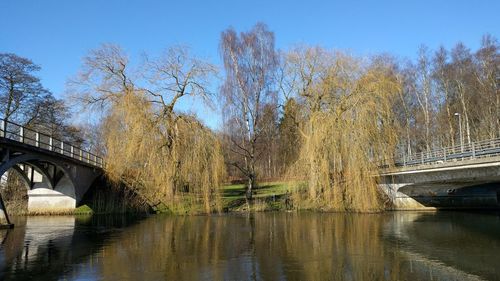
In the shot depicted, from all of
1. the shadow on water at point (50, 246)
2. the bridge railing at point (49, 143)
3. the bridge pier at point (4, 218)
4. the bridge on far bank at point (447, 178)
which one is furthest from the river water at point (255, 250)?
the bridge railing at point (49, 143)

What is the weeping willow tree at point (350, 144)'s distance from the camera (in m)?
29.0

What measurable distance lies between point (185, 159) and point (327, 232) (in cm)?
1236

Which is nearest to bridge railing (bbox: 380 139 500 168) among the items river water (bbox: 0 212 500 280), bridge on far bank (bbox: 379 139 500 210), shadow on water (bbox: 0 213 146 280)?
bridge on far bank (bbox: 379 139 500 210)

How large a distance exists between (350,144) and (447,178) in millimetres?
6812

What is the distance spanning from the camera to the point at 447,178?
2878 centimetres

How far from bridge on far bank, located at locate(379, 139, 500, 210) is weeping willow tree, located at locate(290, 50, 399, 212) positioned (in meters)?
2.19

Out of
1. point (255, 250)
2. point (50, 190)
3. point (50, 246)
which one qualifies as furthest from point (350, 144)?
point (50, 190)

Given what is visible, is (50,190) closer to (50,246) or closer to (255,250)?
(50,246)

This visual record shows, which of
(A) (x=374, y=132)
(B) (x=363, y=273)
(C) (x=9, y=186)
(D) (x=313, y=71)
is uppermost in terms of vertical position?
(D) (x=313, y=71)

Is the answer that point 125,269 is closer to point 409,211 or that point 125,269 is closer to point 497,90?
point 409,211

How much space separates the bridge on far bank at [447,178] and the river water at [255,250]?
3384 mm

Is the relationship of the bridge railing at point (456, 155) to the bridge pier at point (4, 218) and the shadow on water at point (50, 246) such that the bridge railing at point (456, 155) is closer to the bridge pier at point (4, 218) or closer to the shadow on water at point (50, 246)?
the shadow on water at point (50, 246)

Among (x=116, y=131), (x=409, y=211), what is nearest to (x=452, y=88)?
(x=409, y=211)

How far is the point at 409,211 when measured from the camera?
33.8m
